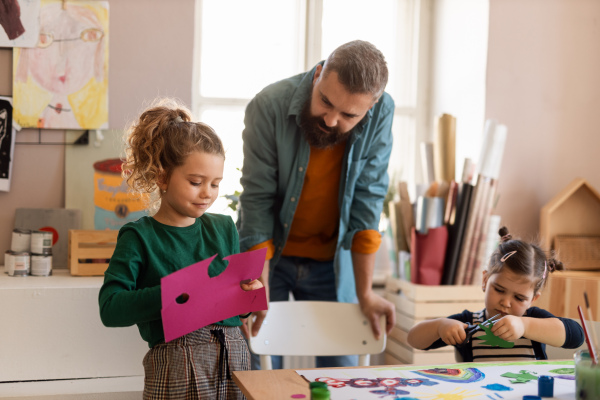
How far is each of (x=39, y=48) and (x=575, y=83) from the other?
7.82 ft

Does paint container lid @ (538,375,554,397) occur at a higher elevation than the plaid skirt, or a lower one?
higher

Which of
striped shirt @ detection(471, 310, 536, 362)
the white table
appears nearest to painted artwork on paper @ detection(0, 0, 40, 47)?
the white table

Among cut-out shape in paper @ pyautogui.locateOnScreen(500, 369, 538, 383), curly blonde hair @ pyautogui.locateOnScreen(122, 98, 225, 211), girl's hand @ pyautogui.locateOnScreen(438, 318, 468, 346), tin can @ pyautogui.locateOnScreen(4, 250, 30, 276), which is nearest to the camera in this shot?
cut-out shape in paper @ pyautogui.locateOnScreen(500, 369, 538, 383)

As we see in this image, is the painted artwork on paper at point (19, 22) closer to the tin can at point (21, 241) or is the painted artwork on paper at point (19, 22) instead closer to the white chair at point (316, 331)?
the tin can at point (21, 241)

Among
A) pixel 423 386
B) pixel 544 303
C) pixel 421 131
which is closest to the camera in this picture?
pixel 423 386

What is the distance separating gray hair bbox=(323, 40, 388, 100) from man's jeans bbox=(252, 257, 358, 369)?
62 centimetres

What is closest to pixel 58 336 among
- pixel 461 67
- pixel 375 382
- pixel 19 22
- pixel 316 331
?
pixel 316 331

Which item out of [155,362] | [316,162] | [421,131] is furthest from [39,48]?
[421,131]

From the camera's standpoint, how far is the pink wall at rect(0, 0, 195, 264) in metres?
2.50

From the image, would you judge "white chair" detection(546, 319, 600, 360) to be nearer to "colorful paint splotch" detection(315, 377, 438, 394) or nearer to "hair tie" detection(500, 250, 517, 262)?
"hair tie" detection(500, 250, 517, 262)

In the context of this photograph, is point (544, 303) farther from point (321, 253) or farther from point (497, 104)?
point (321, 253)

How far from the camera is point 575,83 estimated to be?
3.05 m

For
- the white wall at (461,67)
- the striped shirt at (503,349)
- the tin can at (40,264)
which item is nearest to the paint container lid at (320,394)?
the striped shirt at (503,349)

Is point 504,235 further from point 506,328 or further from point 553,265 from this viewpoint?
point 506,328
